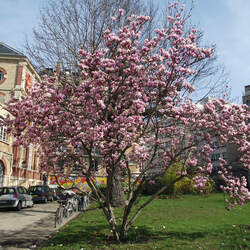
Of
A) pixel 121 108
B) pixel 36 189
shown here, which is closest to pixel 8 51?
pixel 36 189

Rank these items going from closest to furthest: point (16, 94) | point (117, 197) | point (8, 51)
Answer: point (117, 197), point (16, 94), point (8, 51)

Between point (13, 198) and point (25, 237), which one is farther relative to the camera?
point (13, 198)

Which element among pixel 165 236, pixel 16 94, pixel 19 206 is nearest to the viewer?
pixel 165 236

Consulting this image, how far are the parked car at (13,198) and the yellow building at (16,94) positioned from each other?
28.6ft

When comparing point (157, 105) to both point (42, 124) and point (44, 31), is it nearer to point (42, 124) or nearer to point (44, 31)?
point (42, 124)

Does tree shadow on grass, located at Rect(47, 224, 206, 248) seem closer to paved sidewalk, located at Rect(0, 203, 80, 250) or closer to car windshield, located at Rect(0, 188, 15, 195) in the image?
paved sidewalk, located at Rect(0, 203, 80, 250)

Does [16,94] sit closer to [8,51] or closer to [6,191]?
[8,51]

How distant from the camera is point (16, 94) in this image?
28.1 meters

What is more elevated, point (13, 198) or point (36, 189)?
point (36, 189)

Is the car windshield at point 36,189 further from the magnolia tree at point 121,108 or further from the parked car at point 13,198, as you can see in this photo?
the magnolia tree at point 121,108

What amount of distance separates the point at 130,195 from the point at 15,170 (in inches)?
932

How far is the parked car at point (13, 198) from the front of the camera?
1656cm

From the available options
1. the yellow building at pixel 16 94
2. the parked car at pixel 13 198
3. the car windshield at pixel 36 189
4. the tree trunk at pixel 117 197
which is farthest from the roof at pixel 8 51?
the tree trunk at pixel 117 197

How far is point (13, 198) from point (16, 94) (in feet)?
46.8
